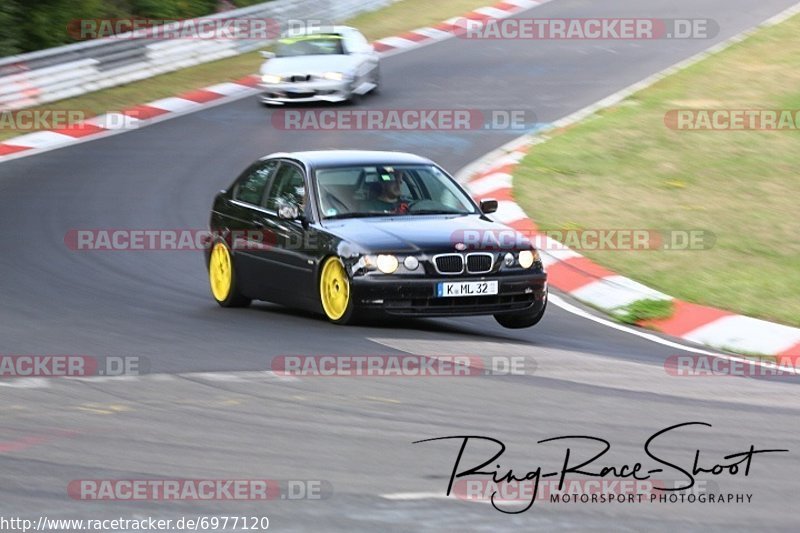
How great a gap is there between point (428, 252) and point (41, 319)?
3.11m

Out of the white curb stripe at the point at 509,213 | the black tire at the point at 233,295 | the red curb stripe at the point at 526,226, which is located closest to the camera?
the black tire at the point at 233,295

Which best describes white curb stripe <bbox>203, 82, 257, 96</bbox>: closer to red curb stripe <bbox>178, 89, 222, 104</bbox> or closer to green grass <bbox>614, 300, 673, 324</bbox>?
red curb stripe <bbox>178, 89, 222, 104</bbox>

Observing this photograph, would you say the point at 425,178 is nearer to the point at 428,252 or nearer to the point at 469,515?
the point at 428,252

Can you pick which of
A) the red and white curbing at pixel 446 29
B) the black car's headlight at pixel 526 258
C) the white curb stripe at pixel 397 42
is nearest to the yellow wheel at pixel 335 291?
the black car's headlight at pixel 526 258

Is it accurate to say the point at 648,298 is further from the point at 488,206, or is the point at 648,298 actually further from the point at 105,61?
the point at 105,61

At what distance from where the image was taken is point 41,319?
39.7ft

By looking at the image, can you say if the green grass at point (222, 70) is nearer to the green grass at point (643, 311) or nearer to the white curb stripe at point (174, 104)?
the white curb stripe at point (174, 104)

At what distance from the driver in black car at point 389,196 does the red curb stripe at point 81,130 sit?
1234 cm

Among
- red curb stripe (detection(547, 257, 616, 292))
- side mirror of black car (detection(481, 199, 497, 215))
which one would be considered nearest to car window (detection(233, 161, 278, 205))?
side mirror of black car (detection(481, 199, 497, 215))

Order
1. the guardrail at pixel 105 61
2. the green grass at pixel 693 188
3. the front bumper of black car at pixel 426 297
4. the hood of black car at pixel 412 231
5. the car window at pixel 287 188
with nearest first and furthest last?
the front bumper of black car at pixel 426 297 → the hood of black car at pixel 412 231 → the car window at pixel 287 188 → the green grass at pixel 693 188 → the guardrail at pixel 105 61

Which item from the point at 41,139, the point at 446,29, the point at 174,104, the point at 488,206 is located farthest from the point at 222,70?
the point at 488,206

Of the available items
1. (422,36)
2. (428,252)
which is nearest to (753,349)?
(428,252)

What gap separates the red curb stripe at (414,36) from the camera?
107 feet

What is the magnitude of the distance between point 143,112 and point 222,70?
160 inches
